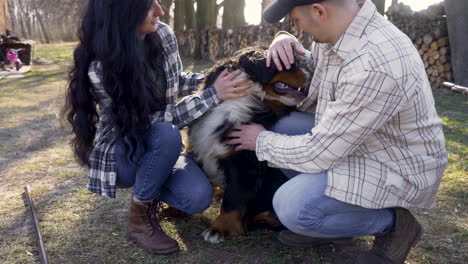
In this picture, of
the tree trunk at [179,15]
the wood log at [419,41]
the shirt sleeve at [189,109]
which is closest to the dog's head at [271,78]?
the shirt sleeve at [189,109]

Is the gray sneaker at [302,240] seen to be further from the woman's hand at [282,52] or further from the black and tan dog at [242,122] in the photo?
the woman's hand at [282,52]

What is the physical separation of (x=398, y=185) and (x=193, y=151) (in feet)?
4.23

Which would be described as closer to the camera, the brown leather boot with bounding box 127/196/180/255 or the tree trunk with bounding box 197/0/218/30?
the brown leather boot with bounding box 127/196/180/255

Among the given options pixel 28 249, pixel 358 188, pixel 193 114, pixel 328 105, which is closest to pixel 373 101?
pixel 328 105

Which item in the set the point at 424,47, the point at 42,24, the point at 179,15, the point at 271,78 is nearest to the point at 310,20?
the point at 271,78

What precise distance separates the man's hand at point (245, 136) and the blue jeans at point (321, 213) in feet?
1.13

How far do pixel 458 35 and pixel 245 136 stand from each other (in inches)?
222

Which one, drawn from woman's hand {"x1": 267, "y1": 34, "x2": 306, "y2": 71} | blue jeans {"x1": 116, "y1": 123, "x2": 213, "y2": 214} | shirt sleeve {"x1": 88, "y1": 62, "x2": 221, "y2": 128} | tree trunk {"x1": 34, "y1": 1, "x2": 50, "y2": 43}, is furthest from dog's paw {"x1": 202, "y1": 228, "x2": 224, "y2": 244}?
tree trunk {"x1": 34, "y1": 1, "x2": 50, "y2": 43}

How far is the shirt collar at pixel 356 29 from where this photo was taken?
195 cm

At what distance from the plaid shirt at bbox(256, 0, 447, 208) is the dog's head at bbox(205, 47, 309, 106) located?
436mm

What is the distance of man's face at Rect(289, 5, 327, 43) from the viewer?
1.96 m

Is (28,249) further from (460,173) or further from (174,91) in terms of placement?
(460,173)

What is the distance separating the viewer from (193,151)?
2785mm

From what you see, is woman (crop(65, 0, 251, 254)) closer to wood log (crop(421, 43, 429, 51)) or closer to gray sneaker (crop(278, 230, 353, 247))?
gray sneaker (crop(278, 230, 353, 247))
